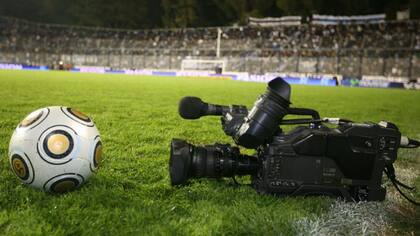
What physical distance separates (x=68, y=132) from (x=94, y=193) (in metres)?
0.53

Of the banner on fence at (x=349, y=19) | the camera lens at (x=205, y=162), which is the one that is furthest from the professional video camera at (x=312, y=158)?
the banner on fence at (x=349, y=19)

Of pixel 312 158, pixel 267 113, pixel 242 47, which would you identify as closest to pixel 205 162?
pixel 267 113

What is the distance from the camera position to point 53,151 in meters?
2.84

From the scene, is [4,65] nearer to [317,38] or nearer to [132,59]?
[132,59]

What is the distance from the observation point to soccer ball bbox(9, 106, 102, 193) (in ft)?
9.30

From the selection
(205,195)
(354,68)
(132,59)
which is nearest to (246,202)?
(205,195)

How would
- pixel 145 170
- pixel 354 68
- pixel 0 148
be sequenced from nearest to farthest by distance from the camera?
pixel 145 170, pixel 0 148, pixel 354 68

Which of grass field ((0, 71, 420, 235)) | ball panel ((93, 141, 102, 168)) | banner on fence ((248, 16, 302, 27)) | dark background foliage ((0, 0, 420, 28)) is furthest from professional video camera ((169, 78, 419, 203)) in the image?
dark background foliage ((0, 0, 420, 28))

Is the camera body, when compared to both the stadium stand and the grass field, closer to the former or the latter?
the grass field

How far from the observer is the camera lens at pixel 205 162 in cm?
280

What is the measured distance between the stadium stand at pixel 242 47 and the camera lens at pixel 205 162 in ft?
Result: 122

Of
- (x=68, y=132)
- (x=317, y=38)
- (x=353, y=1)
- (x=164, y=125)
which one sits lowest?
(x=164, y=125)

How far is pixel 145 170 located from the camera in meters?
3.99

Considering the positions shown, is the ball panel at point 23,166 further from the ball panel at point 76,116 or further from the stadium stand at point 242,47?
the stadium stand at point 242,47
